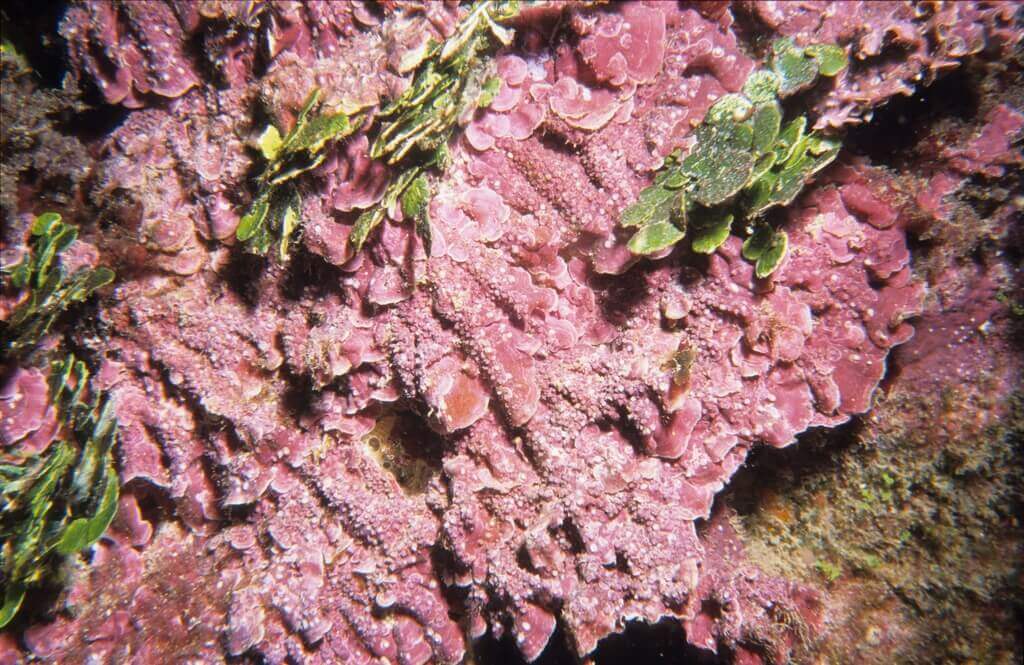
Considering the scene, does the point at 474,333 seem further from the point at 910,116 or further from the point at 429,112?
the point at 910,116

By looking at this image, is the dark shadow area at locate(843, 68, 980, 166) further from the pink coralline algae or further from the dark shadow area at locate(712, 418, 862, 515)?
the dark shadow area at locate(712, 418, 862, 515)

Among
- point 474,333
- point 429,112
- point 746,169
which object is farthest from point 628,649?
point 429,112

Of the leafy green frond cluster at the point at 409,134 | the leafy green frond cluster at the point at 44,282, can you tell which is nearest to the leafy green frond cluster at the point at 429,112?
the leafy green frond cluster at the point at 409,134

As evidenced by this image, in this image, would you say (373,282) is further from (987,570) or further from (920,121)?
(987,570)

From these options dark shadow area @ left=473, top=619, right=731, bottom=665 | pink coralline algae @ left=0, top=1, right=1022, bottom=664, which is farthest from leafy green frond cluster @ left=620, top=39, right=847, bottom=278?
dark shadow area @ left=473, top=619, right=731, bottom=665

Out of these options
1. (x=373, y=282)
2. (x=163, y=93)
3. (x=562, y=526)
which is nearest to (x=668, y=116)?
(x=373, y=282)

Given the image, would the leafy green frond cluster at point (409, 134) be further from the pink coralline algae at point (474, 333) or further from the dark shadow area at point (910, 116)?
the dark shadow area at point (910, 116)
